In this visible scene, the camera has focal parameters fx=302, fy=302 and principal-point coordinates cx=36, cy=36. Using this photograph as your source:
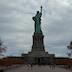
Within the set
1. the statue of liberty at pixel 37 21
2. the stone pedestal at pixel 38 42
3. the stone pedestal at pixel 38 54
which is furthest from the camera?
the statue of liberty at pixel 37 21

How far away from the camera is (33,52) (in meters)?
73.6

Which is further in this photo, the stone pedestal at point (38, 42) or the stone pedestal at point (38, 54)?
the stone pedestal at point (38, 42)

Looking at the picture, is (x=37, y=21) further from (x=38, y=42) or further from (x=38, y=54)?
(x=38, y=54)

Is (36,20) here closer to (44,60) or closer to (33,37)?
(33,37)

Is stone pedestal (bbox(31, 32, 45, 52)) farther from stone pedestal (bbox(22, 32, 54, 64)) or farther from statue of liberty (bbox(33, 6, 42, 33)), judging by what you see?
statue of liberty (bbox(33, 6, 42, 33))

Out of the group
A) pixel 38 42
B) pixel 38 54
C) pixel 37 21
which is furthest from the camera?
pixel 37 21

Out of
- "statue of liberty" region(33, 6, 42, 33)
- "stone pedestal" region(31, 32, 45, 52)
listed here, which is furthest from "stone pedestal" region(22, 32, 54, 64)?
"statue of liberty" region(33, 6, 42, 33)

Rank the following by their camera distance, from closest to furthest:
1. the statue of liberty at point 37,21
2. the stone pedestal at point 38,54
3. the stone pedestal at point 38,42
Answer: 1. the stone pedestal at point 38,54
2. the stone pedestal at point 38,42
3. the statue of liberty at point 37,21

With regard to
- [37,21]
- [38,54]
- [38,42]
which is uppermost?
[37,21]

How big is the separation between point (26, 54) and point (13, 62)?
4761 millimetres

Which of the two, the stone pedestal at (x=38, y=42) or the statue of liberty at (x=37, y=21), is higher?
the statue of liberty at (x=37, y=21)

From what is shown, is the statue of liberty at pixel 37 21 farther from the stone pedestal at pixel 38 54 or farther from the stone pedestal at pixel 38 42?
the stone pedestal at pixel 38 54

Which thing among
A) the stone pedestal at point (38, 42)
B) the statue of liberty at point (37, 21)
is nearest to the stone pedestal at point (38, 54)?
the stone pedestal at point (38, 42)

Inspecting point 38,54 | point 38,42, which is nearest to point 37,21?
point 38,42
